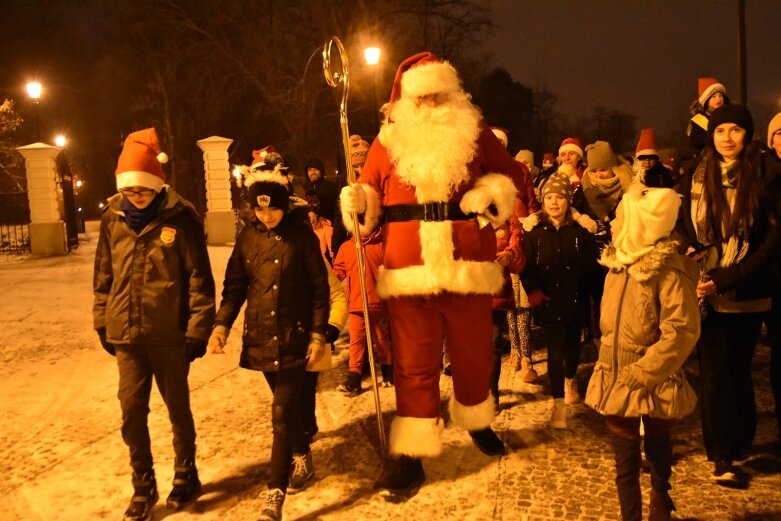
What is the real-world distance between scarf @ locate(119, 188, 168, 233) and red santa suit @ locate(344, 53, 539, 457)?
124 centimetres

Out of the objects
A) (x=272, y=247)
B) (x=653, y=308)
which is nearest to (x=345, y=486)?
(x=272, y=247)

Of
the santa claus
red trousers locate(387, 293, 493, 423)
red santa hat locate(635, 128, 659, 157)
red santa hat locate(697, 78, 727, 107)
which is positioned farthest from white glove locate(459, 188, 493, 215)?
red santa hat locate(635, 128, 659, 157)

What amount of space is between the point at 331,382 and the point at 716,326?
333cm

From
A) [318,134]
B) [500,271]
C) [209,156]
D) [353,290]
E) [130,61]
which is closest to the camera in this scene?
[500,271]

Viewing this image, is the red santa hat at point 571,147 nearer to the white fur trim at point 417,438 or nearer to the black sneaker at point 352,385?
the black sneaker at point 352,385

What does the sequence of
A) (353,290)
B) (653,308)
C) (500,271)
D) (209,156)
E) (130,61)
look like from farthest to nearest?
1. (130,61)
2. (209,156)
3. (353,290)
4. (500,271)
5. (653,308)

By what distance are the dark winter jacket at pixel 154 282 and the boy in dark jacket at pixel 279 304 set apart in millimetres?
173

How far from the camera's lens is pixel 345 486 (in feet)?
13.3

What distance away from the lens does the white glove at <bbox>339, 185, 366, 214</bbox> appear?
13.2 feet

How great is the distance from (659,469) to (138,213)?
10.3 feet

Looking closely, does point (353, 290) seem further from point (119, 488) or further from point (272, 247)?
point (119, 488)

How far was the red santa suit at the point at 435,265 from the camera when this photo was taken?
155 inches

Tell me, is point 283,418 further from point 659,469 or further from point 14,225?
point 14,225

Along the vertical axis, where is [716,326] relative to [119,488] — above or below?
above
